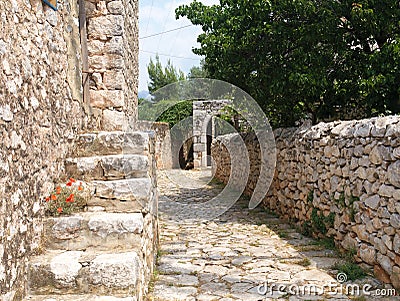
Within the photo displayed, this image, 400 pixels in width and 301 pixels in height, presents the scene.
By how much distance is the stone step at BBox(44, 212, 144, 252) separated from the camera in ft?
9.70

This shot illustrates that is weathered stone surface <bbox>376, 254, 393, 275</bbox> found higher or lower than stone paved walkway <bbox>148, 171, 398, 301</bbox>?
higher

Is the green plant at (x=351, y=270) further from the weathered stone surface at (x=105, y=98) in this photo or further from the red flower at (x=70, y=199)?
the weathered stone surface at (x=105, y=98)

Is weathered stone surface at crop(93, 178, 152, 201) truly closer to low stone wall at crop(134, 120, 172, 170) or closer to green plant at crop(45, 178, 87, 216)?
green plant at crop(45, 178, 87, 216)

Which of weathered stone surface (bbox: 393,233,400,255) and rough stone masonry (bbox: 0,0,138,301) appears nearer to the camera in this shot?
rough stone masonry (bbox: 0,0,138,301)

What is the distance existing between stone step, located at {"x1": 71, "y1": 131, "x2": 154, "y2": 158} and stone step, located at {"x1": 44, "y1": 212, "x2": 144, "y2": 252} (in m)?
0.96

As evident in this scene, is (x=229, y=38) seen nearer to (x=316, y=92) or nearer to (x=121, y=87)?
(x=316, y=92)

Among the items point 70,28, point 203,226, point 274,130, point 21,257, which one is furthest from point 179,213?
point 21,257

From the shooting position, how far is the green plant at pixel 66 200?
3.12m

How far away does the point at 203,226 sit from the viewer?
640cm

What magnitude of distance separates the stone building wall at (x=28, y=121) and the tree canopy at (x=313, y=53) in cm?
344

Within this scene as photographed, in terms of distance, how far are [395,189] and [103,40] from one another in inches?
133

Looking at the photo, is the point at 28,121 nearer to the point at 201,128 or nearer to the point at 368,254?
the point at 368,254

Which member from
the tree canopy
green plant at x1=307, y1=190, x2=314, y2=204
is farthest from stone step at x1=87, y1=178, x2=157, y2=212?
the tree canopy

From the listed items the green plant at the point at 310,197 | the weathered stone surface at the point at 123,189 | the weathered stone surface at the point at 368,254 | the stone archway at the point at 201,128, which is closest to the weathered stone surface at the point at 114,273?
the weathered stone surface at the point at 123,189
